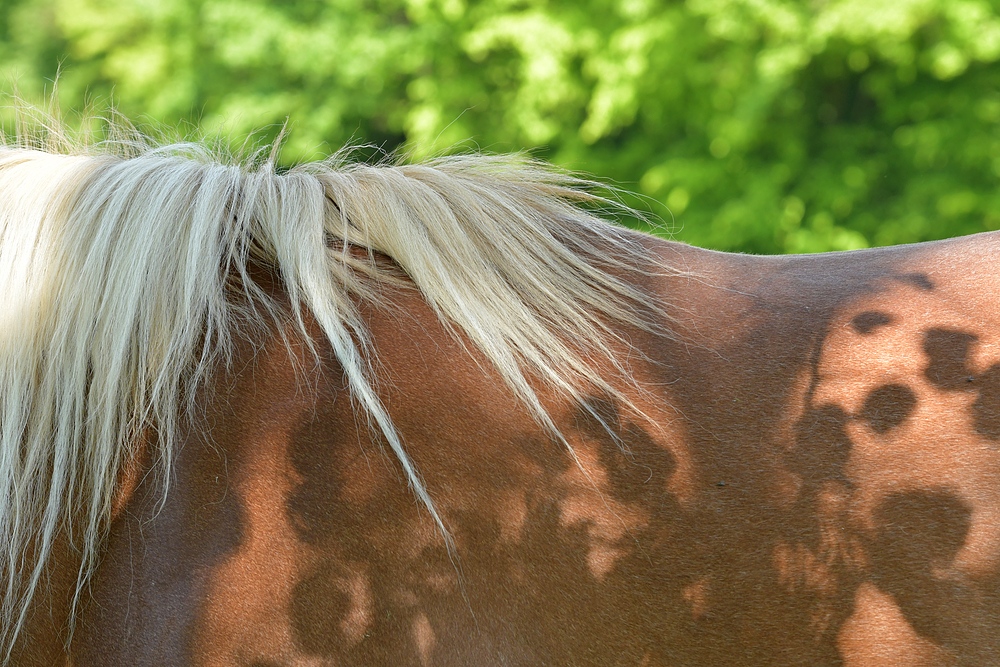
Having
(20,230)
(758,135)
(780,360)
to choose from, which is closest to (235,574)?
(20,230)

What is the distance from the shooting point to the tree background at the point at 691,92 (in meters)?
6.04

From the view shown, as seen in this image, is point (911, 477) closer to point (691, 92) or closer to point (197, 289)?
point (197, 289)

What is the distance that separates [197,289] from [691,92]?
6169 millimetres

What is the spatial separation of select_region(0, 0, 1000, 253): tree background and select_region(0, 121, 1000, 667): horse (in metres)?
3.71

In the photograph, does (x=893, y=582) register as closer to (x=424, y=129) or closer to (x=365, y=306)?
(x=365, y=306)

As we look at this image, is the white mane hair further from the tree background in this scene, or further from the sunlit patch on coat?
the tree background

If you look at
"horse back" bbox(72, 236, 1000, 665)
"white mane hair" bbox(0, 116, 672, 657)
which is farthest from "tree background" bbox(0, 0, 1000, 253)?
"horse back" bbox(72, 236, 1000, 665)

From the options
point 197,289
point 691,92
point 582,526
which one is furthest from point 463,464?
point 691,92

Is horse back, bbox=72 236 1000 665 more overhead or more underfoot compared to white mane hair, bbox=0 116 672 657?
more underfoot

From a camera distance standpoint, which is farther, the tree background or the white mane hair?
the tree background

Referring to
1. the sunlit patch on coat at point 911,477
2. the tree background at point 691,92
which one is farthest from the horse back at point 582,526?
the tree background at point 691,92

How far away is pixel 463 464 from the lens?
1.34m

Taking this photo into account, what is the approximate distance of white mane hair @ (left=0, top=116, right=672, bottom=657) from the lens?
1336 millimetres

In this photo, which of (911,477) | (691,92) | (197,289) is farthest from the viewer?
(691,92)
